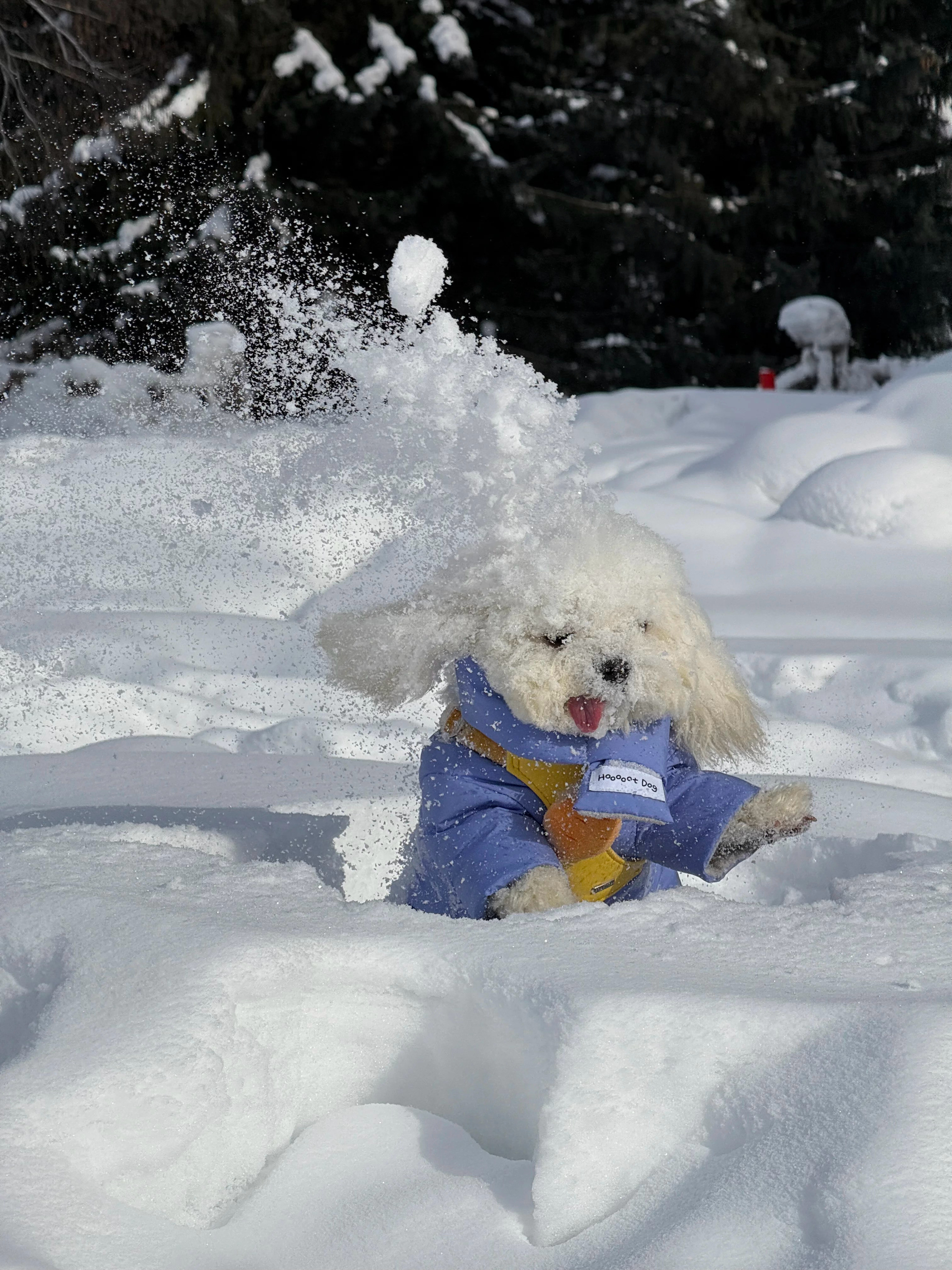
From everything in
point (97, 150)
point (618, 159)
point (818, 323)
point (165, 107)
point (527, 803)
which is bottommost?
point (527, 803)

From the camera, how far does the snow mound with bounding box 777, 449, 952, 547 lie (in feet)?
16.7

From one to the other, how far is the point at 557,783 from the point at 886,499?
363cm

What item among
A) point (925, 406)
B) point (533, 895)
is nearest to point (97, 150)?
point (925, 406)

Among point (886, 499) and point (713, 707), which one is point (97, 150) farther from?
point (713, 707)

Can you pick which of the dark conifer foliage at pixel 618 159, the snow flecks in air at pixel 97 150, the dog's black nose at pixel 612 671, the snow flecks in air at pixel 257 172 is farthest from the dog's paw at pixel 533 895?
the snow flecks in air at pixel 257 172

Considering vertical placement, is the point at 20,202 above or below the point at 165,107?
below

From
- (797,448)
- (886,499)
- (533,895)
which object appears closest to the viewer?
(533,895)

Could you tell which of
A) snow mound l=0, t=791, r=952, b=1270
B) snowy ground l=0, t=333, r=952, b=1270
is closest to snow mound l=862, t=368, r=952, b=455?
snowy ground l=0, t=333, r=952, b=1270

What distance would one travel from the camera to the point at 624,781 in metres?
1.80

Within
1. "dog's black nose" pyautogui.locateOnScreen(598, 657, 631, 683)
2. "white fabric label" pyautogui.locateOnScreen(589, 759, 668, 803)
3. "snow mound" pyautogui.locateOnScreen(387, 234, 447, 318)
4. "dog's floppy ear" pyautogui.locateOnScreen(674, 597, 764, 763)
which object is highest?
"snow mound" pyautogui.locateOnScreen(387, 234, 447, 318)

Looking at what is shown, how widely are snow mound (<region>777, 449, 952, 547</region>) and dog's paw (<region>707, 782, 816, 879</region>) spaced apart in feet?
11.2

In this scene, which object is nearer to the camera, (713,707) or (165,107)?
(713,707)

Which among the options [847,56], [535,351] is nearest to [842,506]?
[535,351]

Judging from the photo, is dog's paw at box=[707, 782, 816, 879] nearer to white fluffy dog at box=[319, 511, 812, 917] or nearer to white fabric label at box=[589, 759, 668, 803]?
white fluffy dog at box=[319, 511, 812, 917]
